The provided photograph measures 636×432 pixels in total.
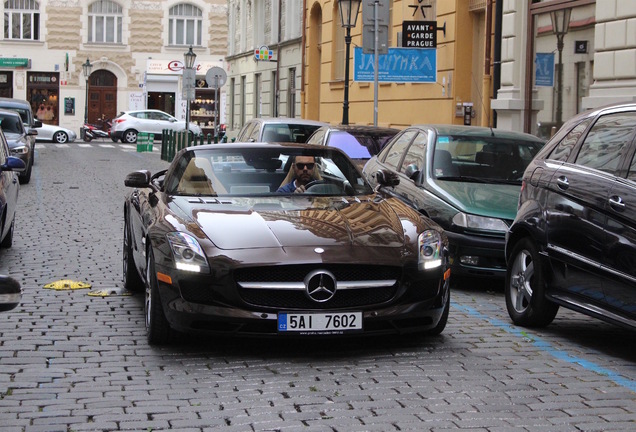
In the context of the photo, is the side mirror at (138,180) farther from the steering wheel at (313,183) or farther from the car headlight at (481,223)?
the car headlight at (481,223)

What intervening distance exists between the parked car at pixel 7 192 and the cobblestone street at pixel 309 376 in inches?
83.4

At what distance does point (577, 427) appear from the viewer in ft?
17.5

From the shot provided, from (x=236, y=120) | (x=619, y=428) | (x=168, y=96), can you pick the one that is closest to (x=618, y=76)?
(x=619, y=428)

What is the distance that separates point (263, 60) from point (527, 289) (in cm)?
3414

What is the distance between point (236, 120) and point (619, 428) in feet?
147

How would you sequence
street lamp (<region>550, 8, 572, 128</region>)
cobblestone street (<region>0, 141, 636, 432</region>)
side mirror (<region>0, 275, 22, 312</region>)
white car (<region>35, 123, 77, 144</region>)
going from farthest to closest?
Answer: white car (<region>35, 123, 77, 144</region>)
street lamp (<region>550, 8, 572, 128</region>)
cobblestone street (<region>0, 141, 636, 432</region>)
side mirror (<region>0, 275, 22, 312</region>)

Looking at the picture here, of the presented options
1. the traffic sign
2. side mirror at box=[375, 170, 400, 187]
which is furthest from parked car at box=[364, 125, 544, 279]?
the traffic sign

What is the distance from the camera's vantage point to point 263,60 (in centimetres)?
4144

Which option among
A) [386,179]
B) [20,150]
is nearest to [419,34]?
[20,150]

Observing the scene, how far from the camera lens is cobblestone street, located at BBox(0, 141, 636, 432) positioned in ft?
17.9

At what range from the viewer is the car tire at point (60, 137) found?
51.3 metres

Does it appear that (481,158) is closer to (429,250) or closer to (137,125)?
(429,250)

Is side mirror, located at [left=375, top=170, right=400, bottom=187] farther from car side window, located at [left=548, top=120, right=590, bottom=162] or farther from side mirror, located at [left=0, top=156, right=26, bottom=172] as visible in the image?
side mirror, located at [left=0, top=156, right=26, bottom=172]

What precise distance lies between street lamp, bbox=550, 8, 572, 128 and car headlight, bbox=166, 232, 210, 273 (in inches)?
511
